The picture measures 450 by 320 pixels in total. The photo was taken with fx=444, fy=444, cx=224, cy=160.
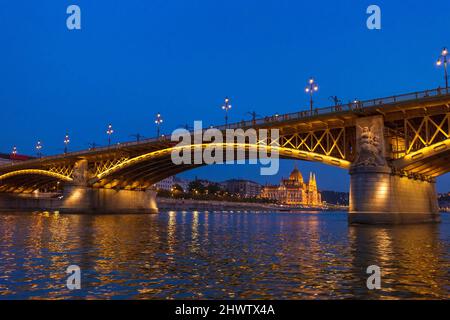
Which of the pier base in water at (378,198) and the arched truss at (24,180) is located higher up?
the arched truss at (24,180)

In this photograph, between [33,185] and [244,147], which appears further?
[33,185]

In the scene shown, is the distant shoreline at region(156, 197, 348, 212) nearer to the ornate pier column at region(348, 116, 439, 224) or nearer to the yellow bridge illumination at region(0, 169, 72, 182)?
the yellow bridge illumination at region(0, 169, 72, 182)

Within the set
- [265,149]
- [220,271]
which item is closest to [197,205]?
[265,149]

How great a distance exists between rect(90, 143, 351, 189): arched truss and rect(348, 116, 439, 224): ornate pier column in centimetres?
326

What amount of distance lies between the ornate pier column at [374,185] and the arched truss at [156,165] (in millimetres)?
3264

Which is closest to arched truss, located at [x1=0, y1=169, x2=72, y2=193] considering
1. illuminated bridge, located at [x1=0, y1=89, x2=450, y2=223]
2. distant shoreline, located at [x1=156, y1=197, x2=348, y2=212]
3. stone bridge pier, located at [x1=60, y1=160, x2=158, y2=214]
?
stone bridge pier, located at [x1=60, y1=160, x2=158, y2=214]

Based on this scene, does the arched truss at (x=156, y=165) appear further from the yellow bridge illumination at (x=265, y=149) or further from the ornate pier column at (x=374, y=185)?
the ornate pier column at (x=374, y=185)

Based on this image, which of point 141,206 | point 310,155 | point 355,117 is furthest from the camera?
point 141,206

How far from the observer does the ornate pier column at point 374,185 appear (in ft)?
133

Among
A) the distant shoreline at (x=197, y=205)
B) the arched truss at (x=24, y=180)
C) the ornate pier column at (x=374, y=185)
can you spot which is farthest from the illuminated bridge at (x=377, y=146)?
the distant shoreline at (x=197, y=205)

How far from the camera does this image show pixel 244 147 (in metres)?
55.1
